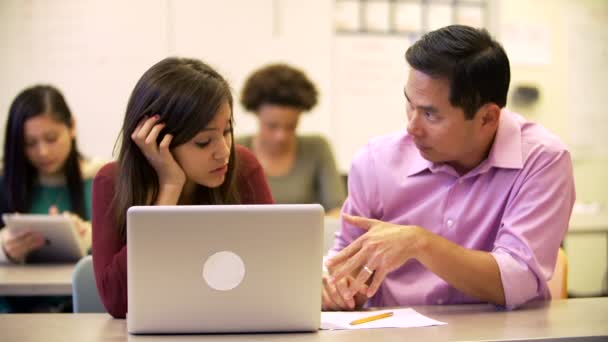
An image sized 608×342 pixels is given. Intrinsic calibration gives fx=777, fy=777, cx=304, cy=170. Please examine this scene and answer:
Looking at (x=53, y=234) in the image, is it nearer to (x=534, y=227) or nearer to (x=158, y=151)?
(x=158, y=151)

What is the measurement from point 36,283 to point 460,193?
115 cm

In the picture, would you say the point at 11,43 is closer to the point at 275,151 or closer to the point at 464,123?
the point at 275,151

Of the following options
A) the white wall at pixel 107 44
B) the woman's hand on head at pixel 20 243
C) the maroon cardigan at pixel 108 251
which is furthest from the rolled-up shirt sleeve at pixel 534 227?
the white wall at pixel 107 44

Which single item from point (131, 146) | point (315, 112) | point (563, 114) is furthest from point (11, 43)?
point (563, 114)

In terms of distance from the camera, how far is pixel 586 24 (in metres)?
4.69

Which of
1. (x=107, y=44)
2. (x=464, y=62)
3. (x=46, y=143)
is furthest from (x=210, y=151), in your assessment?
(x=107, y=44)

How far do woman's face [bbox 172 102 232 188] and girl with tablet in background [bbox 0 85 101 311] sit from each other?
3.56 ft

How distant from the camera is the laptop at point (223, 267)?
1258mm

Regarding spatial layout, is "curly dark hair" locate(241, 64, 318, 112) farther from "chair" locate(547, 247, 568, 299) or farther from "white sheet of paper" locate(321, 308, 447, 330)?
"white sheet of paper" locate(321, 308, 447, 330)

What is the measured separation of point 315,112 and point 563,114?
5.18 feet

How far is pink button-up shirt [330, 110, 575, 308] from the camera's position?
5.43ft

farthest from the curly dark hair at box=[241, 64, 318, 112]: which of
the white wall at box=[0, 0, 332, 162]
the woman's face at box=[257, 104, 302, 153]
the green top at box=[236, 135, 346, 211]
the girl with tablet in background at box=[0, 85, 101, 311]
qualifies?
the girl with tablet in background at box=[0, 85, 101, 311]

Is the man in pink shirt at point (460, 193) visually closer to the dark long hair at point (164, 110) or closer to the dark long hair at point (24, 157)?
the dark long hair at point (164, 110)

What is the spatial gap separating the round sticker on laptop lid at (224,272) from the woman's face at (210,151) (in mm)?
458
